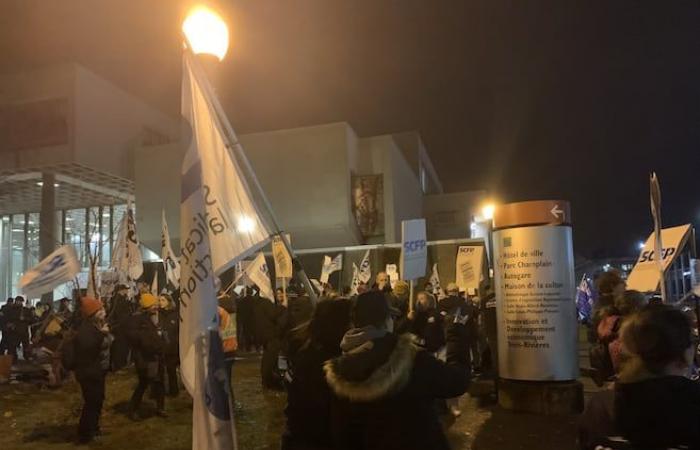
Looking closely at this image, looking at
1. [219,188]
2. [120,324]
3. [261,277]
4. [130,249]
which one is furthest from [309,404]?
[130,249]

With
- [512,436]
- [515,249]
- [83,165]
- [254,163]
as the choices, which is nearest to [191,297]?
[512,436]

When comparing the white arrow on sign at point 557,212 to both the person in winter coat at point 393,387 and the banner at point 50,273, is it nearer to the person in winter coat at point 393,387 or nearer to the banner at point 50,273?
the person in winter coat at point 393,387

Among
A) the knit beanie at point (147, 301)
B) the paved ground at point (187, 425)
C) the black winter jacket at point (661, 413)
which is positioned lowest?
the paved ground at point (187, 425)

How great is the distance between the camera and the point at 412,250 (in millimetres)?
8727

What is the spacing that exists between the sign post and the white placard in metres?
1.26

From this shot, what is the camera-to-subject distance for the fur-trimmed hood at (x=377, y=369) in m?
2.94

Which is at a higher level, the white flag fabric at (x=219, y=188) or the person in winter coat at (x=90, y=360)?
the white flag fabric at (x=219, y=188)

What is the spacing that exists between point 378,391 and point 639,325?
3.99ft

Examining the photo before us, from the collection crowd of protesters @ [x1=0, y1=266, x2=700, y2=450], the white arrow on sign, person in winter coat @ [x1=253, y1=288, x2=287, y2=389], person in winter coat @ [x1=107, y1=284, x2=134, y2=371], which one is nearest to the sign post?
crowd of protesters @ [x1=0, y1=266, x2=700, y2=450]

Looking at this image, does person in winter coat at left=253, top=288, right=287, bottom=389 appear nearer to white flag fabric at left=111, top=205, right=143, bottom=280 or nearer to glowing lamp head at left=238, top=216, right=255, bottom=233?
white flag fabric at left=111, top=205, right=143, bottom=280

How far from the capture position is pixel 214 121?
4.57m

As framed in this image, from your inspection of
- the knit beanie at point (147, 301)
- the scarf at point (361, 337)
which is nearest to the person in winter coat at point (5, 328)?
the knit beanie at point (147, 301)

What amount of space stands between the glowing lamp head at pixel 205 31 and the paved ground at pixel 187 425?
5.01 meters

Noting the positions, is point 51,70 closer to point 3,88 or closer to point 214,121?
point 3,88
